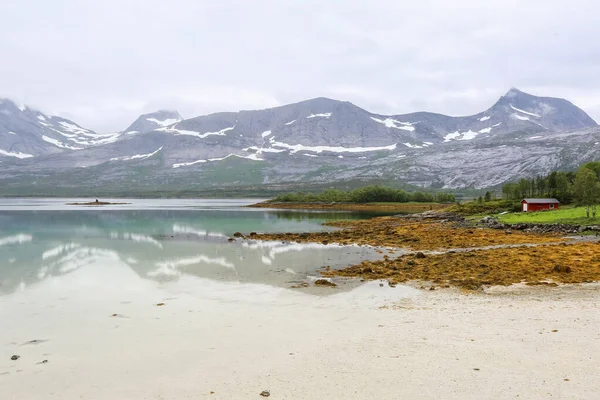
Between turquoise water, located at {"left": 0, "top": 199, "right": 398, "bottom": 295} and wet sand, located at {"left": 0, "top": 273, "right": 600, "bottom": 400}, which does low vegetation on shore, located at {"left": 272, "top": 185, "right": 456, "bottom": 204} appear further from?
wet sand, located at {"left": 0, "top": 273, "right": 600, "bottom": 400}

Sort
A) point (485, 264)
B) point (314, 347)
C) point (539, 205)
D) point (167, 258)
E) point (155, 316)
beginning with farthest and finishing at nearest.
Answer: point (539, 205) < point (167, 258) < point (485, 264) < point (155, 316) < point (314, 347)

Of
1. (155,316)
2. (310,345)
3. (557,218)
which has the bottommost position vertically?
(557,218)

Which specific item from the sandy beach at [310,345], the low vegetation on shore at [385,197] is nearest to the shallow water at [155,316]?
the sandy beach at [310,345]

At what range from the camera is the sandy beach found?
10.5 metres

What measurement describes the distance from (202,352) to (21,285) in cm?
1692

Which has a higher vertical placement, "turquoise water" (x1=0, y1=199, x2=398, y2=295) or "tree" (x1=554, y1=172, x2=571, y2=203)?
"tree" (x1=554, y1=172, x2=571, y2=203)

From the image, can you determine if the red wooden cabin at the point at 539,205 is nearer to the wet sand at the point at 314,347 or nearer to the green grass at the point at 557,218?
the green grass at the point at 557,218

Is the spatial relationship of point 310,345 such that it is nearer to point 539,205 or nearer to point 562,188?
point 539,205

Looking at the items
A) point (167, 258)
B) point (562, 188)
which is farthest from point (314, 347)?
point (562, 188)

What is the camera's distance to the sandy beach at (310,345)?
34.5 ft

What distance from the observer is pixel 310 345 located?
13.7 m

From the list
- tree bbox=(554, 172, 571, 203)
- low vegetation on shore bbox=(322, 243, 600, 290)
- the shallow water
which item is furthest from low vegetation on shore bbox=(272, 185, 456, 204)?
the shallow water

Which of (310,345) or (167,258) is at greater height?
(310,345)

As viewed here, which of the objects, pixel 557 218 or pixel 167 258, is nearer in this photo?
pixel 167 258
